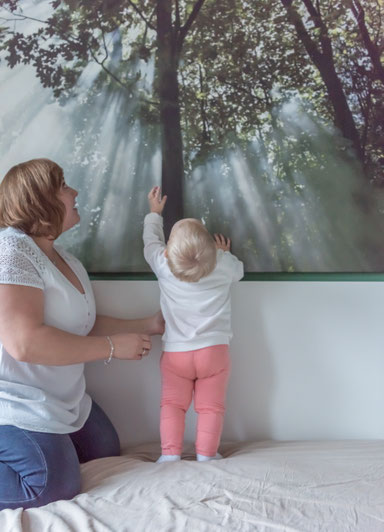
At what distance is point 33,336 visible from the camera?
1.71 m

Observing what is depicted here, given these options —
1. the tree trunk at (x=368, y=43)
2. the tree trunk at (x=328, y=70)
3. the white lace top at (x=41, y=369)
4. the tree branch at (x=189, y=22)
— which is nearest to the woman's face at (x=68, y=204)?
the white lace top at (x=41, y=369)

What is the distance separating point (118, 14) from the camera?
2.15m

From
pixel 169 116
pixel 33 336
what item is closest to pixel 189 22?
pixel 169 116

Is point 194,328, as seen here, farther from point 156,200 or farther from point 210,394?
point 156,200

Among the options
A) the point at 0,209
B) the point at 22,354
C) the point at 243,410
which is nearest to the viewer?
the point at 22,354

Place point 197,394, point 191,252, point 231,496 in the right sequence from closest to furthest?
point 231,496 < point 191,252 < point 197,394

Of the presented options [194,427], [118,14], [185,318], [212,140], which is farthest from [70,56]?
[194,427]

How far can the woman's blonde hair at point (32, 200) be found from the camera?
182cm

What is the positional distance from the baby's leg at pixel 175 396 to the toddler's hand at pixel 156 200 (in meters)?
0.51

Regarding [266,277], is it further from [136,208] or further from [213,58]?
[213,58]

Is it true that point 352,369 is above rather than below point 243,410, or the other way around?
above

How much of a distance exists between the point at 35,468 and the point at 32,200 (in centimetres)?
78

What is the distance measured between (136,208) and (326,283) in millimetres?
728

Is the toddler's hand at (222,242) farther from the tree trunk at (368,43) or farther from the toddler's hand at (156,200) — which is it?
the tree trunk at (368,43)
